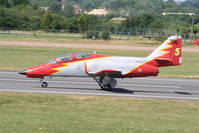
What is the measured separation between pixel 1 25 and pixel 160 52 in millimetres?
82590

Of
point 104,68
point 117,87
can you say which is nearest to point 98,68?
point 104,68

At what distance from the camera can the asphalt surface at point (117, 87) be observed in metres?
22.7

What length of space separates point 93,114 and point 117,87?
31.4ft

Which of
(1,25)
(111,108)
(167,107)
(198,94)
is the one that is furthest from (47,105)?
(1,25)

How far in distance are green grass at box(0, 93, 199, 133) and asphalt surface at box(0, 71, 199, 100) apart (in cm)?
193

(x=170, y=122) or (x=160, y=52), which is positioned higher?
(x=160, y=52)

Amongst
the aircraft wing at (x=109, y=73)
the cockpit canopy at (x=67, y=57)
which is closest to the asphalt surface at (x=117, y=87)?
the aircraft wing at (x=109, y=73)

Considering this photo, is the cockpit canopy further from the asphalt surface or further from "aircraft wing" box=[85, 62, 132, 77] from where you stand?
the asphalt surface

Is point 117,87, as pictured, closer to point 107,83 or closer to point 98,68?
point 107,83

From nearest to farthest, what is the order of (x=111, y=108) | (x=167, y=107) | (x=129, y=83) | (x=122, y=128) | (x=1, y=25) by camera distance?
(x=122, y=128) → (x=111, y=108) → (x=167, y=107) → (x=129, y=83) → (x=1, y=25)

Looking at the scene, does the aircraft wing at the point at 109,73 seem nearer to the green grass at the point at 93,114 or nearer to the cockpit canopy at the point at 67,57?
the cockpit canopy at the point at 67,57

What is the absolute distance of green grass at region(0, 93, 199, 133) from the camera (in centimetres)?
1324

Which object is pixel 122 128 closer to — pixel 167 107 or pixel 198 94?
pixel 167 107

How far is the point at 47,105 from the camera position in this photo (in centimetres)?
1789
